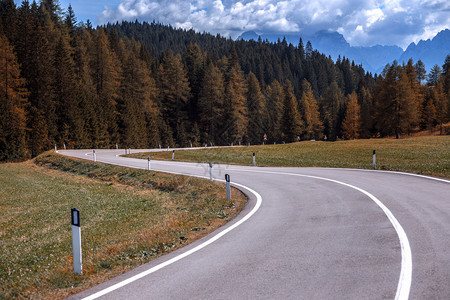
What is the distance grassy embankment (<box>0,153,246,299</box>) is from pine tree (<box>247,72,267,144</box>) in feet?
212

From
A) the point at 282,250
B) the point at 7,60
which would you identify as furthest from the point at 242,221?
the point at 7,60

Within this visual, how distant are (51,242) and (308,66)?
7110 inches

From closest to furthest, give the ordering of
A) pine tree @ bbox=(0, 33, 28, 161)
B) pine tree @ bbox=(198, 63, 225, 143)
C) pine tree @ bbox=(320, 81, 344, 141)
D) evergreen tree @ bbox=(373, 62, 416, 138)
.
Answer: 1. pine tree @ bbox=(0, 33, 28, 161)
2. evergreen tree @ bbox=(373, 62, 416, 138)
3. pine tree @ bbox=(198, 63, 225, 143)
4. pine tree @ bbox=(320, 81, 344, 141)

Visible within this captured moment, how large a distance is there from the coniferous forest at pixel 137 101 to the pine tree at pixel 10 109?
0.12 meters

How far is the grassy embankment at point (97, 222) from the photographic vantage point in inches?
249

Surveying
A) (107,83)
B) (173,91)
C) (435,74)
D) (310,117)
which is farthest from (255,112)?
(435,74)

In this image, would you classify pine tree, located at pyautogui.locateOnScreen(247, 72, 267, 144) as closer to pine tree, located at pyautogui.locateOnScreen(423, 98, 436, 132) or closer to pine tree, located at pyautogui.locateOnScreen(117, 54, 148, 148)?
pine tree, located at pyautogui.locateOnScreen(117, 54, 148, 148)

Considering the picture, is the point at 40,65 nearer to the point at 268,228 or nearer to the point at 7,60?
the point at 7,60

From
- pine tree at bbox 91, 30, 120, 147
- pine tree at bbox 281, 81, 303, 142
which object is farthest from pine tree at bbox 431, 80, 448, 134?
pine tree at bbox 91, 30, 120, 147

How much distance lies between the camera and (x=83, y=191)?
20.8 m

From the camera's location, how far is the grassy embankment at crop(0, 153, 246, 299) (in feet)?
20.8

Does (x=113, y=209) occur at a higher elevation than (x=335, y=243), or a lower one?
lower

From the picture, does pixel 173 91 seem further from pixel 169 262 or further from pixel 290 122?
pixel 169 262

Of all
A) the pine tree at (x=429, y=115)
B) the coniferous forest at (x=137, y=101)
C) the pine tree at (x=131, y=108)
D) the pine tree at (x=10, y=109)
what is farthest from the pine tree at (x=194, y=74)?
the pine tree at (x=429, y=115)
